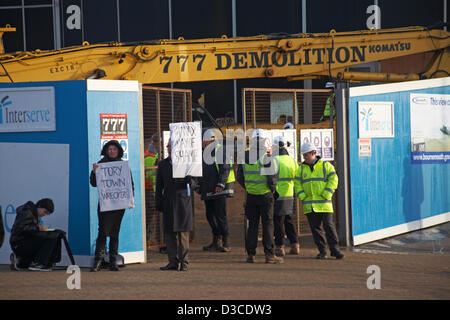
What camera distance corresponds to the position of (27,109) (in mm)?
11273

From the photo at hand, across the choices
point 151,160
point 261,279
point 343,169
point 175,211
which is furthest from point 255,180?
point 151,160

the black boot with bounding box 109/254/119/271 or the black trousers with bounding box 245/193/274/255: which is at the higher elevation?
the black trousers with bounding box 245/193/274/255

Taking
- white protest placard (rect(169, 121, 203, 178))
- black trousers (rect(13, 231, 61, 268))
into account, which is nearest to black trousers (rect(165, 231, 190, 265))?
white protest placard (rect(169, 121, 203, 178))

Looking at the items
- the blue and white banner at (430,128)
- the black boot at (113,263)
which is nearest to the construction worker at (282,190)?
the black boot at (113,263)

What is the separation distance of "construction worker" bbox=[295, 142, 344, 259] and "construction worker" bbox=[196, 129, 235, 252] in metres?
1.49

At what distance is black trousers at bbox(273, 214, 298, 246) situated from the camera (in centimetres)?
1207

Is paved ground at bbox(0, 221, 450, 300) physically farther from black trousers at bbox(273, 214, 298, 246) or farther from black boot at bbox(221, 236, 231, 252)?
black trousers at bbox(273, 214, 298, 246)

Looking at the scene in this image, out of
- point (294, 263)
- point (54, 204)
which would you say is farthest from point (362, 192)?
point (54, 204)

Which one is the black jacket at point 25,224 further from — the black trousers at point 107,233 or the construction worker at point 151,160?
the construction worker at point 151,160

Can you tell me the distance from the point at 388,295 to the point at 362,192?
4589 mm

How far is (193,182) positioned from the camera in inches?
426

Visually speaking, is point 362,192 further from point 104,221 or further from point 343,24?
point 343,24

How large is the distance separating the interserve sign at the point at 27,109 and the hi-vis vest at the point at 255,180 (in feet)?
10.1

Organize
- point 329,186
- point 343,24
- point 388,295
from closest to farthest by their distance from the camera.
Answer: point 388,295 < point 329,186 < point 343,24
